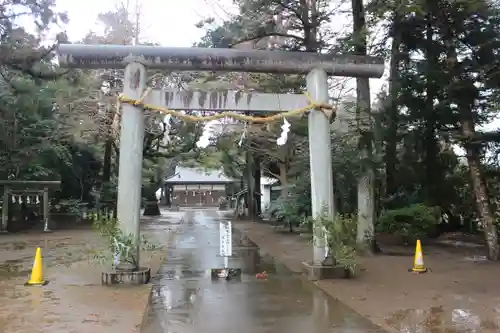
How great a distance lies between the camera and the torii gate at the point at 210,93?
34.5 feet

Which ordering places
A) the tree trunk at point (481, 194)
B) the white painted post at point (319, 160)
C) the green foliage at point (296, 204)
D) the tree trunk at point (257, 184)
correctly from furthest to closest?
the tree trunk at point (257, 184) < the green foliage at point (296, 204) < the tree trunk at point (481, 194) < the white painted post at point (319, 160)

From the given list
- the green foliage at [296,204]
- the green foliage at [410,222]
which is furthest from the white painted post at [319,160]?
the green foliage at [296,204]

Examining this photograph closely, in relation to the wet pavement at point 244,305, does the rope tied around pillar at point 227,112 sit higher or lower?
higher

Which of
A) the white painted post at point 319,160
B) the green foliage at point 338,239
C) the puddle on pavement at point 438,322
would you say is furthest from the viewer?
the white painted post at point 319,160

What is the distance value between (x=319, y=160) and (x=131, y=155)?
402cm

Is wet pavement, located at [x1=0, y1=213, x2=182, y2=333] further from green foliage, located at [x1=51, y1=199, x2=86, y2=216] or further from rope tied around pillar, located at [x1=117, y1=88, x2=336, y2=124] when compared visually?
green foliage, located at [x1=51, y1=199, x2=86, y2=216]

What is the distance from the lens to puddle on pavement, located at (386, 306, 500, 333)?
6805 mm

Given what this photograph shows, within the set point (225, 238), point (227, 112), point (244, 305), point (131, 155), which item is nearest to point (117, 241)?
point (131, 155)

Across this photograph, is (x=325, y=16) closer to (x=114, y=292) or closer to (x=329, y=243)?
(x=329, y=243)

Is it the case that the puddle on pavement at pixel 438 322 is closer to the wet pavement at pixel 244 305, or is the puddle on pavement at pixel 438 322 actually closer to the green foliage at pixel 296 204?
the wet pavement at pixel 244 305

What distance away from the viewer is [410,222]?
1766 centimetres

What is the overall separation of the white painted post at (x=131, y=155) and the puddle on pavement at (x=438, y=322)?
17.7ft

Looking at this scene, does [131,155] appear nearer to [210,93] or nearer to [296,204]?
[210,93]

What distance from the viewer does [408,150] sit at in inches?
778
